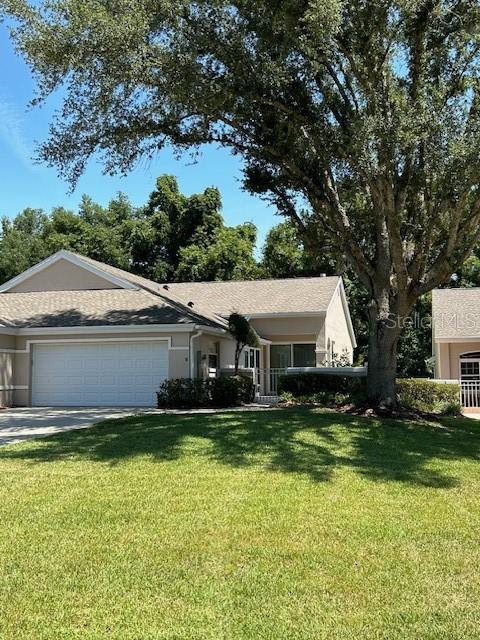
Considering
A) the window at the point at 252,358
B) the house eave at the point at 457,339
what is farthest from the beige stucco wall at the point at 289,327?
the house eave at the point at 457,339

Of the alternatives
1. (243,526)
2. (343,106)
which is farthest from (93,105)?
(243,526)

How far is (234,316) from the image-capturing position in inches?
830

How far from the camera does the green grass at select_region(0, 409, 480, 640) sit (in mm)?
4051

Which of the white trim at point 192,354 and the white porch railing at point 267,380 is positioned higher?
the white trim at point 192,354

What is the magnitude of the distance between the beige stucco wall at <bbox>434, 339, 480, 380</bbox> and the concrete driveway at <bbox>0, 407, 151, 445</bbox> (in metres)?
14.1

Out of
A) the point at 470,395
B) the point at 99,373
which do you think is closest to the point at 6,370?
Answer: the point at 99,373

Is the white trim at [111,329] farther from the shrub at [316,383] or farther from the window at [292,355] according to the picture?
the window at [292,355]

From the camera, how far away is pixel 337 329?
93.0 feet

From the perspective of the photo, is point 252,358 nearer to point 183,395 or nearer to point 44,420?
point 183,395

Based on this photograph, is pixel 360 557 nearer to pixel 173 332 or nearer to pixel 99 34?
pixel 99 34

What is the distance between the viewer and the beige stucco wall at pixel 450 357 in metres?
25.1

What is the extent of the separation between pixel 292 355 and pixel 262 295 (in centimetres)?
349

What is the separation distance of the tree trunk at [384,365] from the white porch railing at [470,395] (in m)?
7.27

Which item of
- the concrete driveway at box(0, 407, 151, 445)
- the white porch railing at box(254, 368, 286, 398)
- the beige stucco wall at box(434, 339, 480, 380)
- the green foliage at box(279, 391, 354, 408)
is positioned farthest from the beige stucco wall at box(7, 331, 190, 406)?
the beige stucco wall at box(434, 339, 480, 380)
